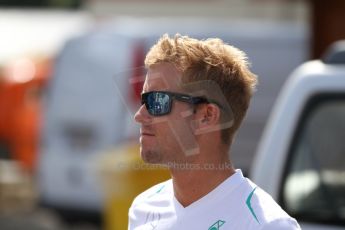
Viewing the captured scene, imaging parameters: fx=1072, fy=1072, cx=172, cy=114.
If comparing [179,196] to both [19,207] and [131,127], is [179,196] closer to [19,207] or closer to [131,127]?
[131,127]

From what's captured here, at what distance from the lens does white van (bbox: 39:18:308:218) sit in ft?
31.9

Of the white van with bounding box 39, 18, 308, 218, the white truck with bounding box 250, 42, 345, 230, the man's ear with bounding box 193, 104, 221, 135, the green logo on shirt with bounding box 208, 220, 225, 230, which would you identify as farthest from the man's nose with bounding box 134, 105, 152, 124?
the white van with bounding box 39, 18, 308, 218

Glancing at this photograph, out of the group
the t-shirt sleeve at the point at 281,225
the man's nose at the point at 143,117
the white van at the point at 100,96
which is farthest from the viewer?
the white van at the point at 100,96

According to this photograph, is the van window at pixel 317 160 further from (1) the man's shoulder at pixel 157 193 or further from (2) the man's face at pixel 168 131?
(2) the man's face at pixel 168 131

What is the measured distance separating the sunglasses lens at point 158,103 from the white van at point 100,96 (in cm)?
643

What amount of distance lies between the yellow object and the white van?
58.1 inches

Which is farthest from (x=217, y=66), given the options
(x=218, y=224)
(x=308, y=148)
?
(x=308, y=148)

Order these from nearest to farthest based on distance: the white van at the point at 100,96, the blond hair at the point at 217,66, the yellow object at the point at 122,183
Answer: the blond hair at the point at 217,66 → the yellow object at the point at 122,183 → the white van at the point at 100,96

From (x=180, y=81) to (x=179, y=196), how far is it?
310mm

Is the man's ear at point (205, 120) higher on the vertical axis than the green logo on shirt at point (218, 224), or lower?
higher

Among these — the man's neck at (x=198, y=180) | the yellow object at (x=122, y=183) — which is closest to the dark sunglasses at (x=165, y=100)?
the man's neck at (x=198, y=180)

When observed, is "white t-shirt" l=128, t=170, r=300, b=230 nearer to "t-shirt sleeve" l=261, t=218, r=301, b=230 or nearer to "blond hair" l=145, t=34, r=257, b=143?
"t-shirt sleeve" l=261, t=218, r=301, b=230

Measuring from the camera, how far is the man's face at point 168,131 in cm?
286

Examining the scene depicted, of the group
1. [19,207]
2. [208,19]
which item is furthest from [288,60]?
[208,19]
